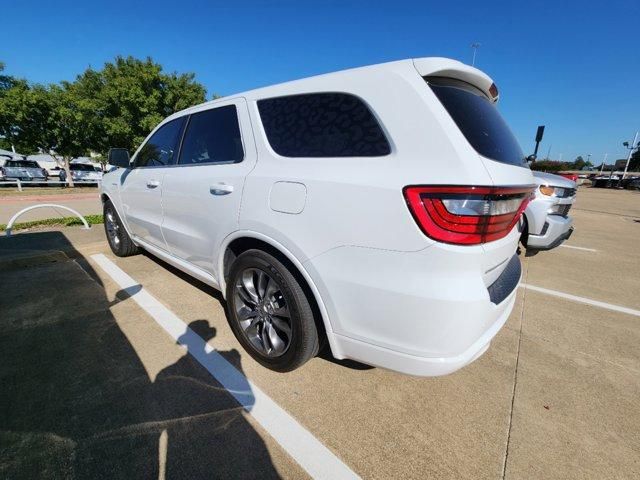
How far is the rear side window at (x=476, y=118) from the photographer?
1.56m

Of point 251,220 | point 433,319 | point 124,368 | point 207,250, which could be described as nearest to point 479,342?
point 433,319

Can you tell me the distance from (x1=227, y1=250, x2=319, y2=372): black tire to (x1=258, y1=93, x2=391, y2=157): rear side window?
0.69 m

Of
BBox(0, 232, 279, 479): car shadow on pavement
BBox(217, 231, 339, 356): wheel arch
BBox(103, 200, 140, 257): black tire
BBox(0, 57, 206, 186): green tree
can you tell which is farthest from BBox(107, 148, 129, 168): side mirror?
BBox(0, 57, 206, 186): green tree

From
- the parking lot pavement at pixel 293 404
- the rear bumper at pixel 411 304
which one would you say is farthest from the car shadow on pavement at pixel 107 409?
the rear bumper at pixel 411 304

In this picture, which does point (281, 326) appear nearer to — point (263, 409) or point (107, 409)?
point (263, 409)

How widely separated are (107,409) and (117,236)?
3.09 meters

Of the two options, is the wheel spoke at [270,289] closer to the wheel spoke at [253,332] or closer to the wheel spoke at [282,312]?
the wheel spoke at [282,312]

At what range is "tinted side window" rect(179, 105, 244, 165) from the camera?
2.39 metres

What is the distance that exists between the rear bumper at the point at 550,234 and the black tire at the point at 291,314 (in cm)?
348

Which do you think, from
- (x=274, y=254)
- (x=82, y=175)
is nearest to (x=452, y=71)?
(x=274, y=254)

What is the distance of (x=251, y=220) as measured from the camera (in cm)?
200

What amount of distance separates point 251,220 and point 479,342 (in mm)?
1450

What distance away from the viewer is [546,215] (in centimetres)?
393

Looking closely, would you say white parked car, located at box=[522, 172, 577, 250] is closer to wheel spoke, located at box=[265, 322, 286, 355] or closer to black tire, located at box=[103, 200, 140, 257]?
wheel spoke, located at box=[265, 322, 286, 355]
